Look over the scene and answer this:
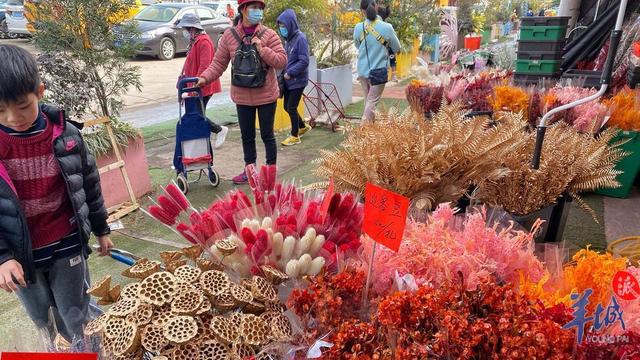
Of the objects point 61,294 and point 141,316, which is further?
point 61,294

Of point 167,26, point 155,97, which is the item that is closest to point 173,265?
point 155,97

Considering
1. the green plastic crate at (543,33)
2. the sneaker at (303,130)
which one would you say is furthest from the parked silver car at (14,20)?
the green plastic crate at (543,33)

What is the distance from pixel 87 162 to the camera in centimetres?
204

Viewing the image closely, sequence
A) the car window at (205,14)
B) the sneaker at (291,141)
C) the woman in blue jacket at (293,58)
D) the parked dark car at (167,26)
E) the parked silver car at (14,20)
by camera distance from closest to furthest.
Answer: the woman in blue jacket at (293,58), the sneaker at (291,141), the parked dark car at (167,26), the parked silver car at (14,20), the car window at (205,14)

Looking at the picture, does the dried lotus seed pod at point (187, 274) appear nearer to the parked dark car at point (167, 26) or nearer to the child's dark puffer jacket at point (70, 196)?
the child's dark puffer jacket at point (70, 196)

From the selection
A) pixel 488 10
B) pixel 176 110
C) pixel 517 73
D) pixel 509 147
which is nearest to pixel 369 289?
pixel 509 147

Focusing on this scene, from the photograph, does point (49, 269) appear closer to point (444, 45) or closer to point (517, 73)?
point (517, 73)

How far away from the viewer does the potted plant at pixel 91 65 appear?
4.01 m

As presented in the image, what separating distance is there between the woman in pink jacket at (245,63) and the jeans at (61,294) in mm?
2576

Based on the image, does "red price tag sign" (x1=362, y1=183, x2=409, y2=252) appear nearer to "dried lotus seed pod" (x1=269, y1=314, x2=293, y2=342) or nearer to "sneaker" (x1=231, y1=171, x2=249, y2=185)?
"dried lotus seed pod" (x1=269, y1=314, x2=293, y2=342)

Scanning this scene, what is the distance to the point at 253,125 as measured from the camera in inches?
181

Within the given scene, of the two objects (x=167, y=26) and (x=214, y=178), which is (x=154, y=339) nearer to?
(x=214, y=178)

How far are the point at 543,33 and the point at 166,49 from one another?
11556 mm

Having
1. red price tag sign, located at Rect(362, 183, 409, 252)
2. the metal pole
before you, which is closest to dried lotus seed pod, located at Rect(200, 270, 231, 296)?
red price tag sign, located at Rect(362, 183, 409, 252)
